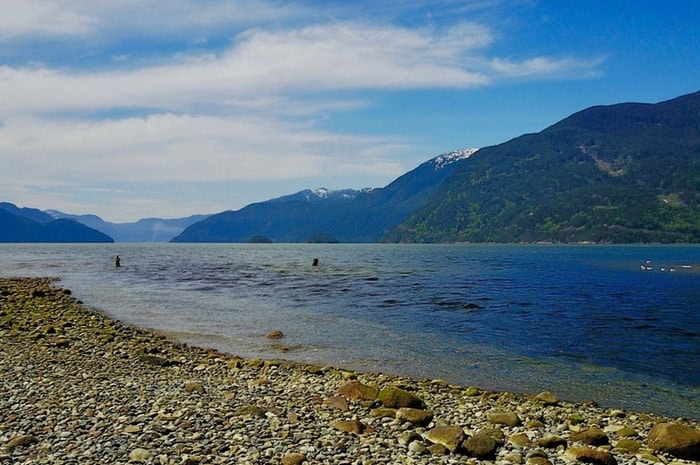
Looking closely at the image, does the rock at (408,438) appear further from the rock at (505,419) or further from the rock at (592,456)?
the rock at (592,456)

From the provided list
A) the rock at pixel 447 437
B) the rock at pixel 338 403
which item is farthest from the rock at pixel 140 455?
the rock at pixel 447 437

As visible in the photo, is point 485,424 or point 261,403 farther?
point 261,403

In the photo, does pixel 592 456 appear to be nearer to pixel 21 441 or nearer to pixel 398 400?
pixel 398 400

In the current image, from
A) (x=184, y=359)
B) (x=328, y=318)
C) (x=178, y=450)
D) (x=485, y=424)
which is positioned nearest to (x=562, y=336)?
(x=328, y=318)

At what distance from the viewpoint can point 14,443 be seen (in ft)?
37.1

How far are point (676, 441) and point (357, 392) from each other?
872 centimetres

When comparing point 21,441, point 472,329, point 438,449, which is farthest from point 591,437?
point 472,329

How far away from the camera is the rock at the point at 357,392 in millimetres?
16312

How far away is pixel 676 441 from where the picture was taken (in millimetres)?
12289

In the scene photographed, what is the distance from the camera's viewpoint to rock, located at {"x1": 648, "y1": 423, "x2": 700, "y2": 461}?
12109mm

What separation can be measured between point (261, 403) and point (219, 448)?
4.27 meters

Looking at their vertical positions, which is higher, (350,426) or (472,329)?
(350,426)

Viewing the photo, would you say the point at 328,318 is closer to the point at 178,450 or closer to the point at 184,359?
the point at 184,359

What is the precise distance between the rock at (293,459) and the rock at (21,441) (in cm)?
578
